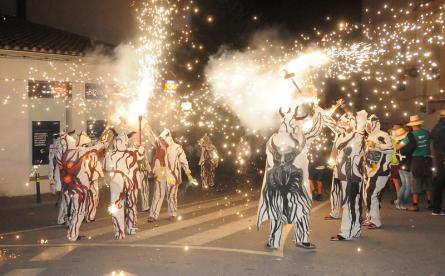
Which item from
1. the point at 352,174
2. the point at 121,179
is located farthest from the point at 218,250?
the point at 352,174

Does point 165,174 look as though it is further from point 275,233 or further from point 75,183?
point 275,233

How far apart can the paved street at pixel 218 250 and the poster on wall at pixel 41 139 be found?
5.75 meters

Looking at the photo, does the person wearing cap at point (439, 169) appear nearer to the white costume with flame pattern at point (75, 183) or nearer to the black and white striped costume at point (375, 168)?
the black and white striped costume at point (375, 168)

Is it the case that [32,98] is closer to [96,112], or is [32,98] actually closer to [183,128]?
[96,112]

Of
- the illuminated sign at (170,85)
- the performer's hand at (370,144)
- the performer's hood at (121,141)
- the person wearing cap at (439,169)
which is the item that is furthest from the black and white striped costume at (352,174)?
the illuminated sign at (170,85)

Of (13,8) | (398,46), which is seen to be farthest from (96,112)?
(398,46)

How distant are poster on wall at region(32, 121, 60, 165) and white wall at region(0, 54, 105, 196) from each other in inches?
6.5

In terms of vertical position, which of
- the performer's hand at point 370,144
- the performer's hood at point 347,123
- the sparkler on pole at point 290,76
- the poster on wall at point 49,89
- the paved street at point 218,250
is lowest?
the paved street at point 218,250

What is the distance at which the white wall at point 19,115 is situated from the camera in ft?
52.1

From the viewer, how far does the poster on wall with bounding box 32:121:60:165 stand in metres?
16.8

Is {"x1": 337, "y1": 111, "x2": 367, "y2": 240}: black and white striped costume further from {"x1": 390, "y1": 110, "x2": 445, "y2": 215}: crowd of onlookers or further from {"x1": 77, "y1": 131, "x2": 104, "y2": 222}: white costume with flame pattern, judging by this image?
{"x1": 77, "y1": 131, "x2": 104, "y2": 222}: white costume with flame pattern

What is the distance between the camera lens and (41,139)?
667 inches

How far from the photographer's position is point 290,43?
64.0 ft

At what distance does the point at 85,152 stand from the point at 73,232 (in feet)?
4.33
